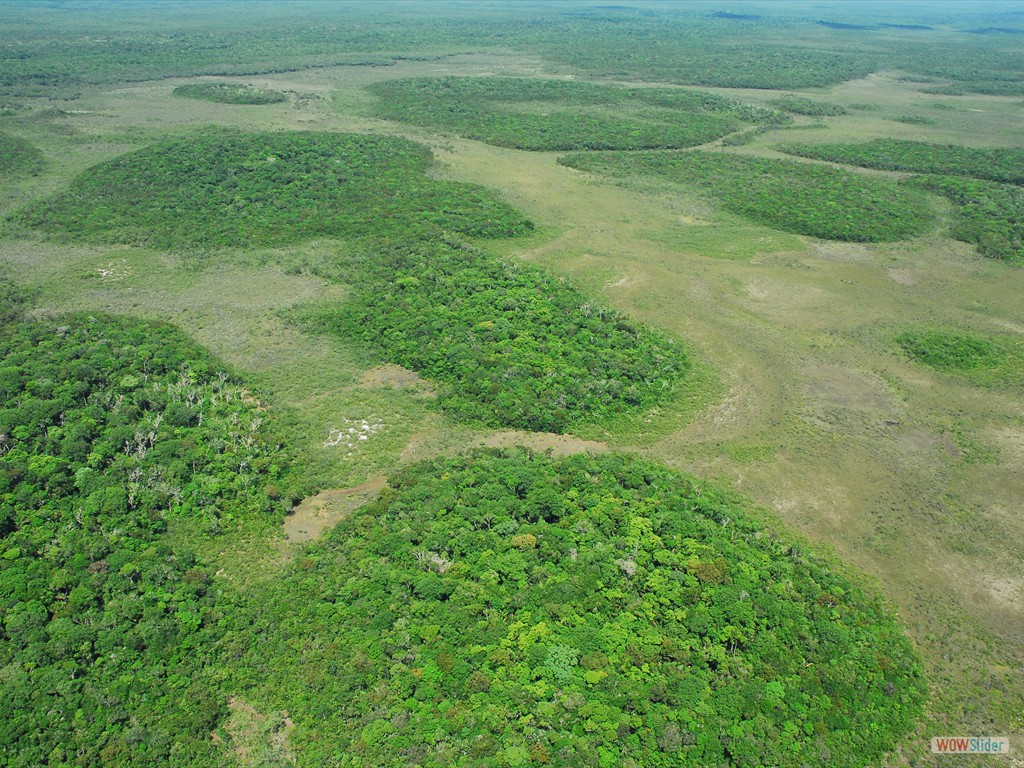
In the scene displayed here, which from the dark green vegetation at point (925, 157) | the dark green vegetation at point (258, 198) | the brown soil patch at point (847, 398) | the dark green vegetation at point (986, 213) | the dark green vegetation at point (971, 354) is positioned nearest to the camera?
the brown soil patch at point (847, 398)

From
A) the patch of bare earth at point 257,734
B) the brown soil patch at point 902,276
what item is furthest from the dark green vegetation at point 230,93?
the patch of bare earth at point 257,734

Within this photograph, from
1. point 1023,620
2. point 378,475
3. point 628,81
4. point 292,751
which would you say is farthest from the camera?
point 628,81

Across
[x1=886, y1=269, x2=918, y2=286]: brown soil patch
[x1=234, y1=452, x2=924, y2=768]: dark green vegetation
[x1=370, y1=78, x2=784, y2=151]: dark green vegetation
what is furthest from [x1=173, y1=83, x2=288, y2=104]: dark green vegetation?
[x1=234, y1=452, x2=924, y2=768]: dark green vegetation

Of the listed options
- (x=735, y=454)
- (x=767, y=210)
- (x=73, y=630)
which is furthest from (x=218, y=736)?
(x=767, y=210)

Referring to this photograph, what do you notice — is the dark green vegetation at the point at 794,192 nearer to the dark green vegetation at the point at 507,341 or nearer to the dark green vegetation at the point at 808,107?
the dark green vegetation at the point at 507,341

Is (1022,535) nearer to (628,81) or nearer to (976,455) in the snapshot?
(976,455)
